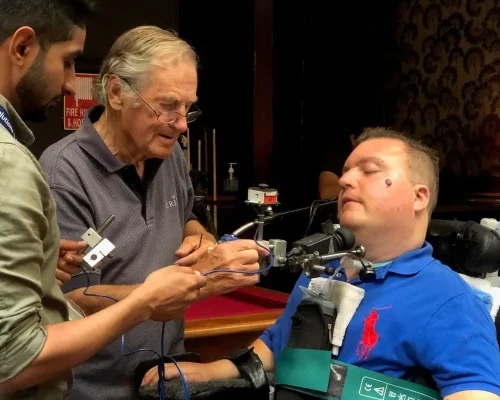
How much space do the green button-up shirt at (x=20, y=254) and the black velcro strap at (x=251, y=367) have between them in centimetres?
67

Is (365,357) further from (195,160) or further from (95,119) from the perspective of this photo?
(195,160)

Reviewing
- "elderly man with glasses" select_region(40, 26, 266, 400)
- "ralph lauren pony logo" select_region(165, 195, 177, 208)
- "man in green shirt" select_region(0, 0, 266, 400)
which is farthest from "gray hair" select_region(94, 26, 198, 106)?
"man in green shirt" select_region(0, 0, 266, 400)

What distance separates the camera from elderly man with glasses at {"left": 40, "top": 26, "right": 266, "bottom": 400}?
1720 millimetres

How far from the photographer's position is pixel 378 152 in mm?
1759

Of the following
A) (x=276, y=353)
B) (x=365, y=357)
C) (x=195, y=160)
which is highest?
(x=365, y=357)

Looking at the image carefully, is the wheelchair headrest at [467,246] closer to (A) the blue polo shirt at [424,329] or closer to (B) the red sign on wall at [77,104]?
(A) the blue polo shirt at [424,329]

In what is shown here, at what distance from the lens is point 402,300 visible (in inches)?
62.4

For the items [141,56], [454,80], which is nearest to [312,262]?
[141,56]

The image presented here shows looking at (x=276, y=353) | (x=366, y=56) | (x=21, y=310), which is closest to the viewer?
(x=21, y=310)

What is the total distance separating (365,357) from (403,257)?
264mm

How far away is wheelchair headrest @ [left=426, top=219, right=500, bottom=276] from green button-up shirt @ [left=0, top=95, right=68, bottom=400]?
1.17 meters

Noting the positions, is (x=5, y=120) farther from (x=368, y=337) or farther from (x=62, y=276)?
(x=368, y=337)

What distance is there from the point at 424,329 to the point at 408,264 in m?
0.20

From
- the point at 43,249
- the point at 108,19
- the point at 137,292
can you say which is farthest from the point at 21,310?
the point at 108,19
